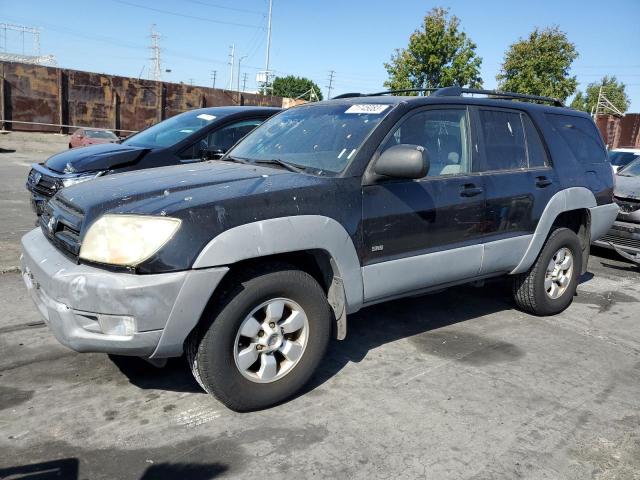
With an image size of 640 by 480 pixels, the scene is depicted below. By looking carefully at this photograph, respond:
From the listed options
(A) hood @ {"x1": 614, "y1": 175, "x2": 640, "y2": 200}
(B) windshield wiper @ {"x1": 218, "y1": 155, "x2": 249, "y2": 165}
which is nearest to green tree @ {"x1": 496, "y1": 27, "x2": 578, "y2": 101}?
(A) hood @ {"x1": 614, "y1": 175, "x2": 640, "y2": 200}

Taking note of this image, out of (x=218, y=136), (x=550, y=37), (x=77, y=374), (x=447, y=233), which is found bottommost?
(x=77, y=374)

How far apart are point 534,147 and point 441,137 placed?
1121mm

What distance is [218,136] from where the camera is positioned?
6109 mm

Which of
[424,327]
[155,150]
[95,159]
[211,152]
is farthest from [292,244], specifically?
[95,159]

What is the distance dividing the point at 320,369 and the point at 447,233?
50.6 inches

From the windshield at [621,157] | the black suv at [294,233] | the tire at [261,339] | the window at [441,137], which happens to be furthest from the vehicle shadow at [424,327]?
the windshield at [621,157]

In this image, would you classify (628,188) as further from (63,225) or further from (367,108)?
(63,225)

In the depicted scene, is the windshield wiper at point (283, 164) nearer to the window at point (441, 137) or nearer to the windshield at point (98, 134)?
the window at point (441, 137)

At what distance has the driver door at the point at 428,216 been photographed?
338 cm

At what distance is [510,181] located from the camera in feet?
13.8

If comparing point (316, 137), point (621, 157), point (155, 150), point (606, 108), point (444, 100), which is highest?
point (606, 108)

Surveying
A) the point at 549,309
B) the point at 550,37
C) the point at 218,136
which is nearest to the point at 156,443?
the point at 549,309

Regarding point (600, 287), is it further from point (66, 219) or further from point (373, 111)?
point (66, 219)

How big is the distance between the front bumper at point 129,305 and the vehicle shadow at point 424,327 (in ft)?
3.41
